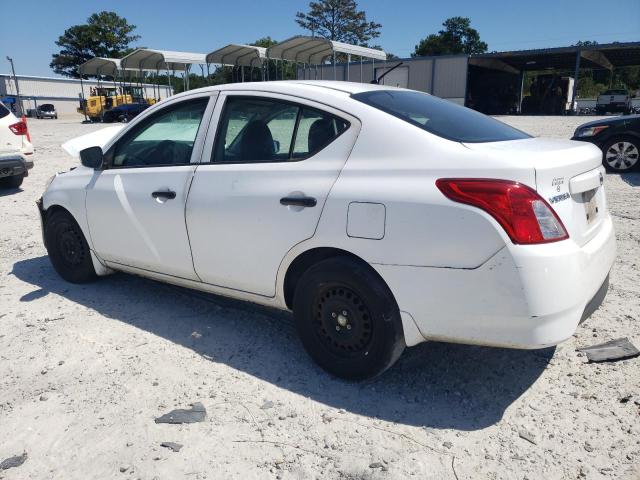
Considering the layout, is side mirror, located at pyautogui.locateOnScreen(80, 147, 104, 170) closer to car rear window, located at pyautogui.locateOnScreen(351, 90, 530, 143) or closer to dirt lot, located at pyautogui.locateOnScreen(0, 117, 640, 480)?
dirt lot, located at pyautogui.locateOnScreen(0, 117, 640, 480)

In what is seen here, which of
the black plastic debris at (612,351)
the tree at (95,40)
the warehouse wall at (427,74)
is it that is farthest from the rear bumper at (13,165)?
the tree at (95,40)

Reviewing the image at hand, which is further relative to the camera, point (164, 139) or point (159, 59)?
point (159, 59)

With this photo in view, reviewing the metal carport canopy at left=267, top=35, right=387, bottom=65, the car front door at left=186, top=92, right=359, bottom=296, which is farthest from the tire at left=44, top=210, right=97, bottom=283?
the metal carport canopy at left=267, top=35, right=387, bottom=65

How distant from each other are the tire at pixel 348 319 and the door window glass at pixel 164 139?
1366 millimetres

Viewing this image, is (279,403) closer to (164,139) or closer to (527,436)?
(527,436)

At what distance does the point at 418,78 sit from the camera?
39125mm

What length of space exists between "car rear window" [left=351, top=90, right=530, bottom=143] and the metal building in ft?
188

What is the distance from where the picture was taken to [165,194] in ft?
11.2

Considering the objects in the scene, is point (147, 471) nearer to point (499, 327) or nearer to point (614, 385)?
point (499, 327)

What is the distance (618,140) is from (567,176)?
27.5 ft

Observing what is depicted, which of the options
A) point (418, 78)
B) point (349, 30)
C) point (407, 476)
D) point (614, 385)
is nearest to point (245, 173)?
point (407, 476)

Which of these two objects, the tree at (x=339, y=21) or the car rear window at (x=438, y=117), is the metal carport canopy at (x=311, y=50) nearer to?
the car rear window at (x=438, y=117)

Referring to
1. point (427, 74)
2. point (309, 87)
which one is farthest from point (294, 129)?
point (427, 74)

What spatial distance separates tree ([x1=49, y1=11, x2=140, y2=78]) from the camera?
66.2 m
